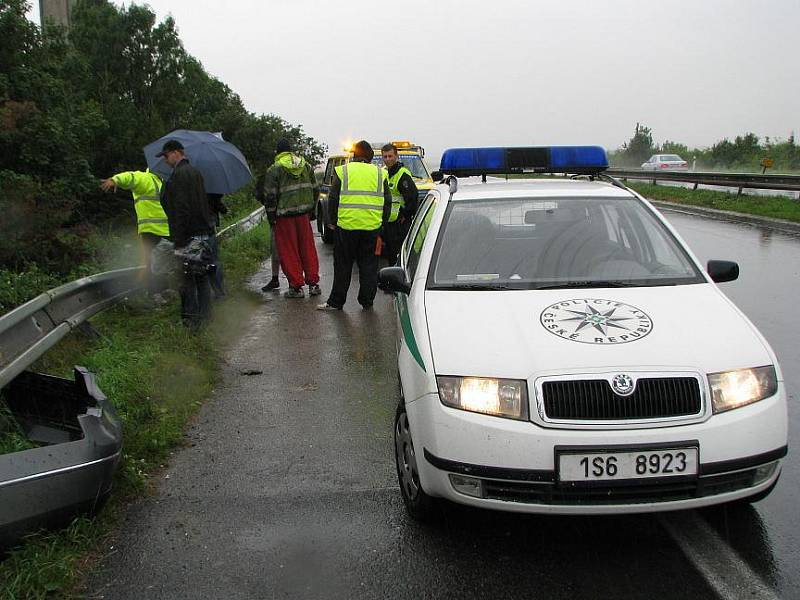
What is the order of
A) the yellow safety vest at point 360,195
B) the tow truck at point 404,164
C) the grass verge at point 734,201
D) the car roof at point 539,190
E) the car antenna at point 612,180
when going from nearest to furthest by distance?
the car roof at point 539,190
the car antenna at point 612,180
the yellow safety vest at point 360,195
the tow truck at point 404,164
the grass verge at point 734,201

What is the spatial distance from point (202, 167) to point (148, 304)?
1694mm

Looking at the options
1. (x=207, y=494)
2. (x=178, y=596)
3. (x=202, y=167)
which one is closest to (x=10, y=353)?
(x=207, y=494)

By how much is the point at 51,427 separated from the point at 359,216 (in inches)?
195

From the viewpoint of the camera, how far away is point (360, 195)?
881 centimetres

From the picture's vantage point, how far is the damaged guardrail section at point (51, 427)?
332 cm

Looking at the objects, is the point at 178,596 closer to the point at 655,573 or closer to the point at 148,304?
the point at 655,573

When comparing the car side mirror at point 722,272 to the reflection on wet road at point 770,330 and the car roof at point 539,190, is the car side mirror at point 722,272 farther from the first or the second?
the reflection on wet road at point 770,330

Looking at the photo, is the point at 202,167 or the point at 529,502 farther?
the point at 202,167

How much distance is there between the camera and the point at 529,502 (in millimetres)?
3252

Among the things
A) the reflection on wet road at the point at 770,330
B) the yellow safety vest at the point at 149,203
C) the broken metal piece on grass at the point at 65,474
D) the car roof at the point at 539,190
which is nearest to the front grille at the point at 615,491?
the reflection on wet road at the point at 770,330

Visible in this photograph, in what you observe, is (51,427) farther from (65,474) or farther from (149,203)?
(149,203)

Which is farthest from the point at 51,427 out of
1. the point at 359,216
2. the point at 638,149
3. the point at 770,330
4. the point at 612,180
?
the point at 638,149

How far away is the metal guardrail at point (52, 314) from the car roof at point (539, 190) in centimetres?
287

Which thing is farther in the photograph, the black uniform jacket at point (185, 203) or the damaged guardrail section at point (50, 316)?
the black uniform jacket at point (185, 203)
